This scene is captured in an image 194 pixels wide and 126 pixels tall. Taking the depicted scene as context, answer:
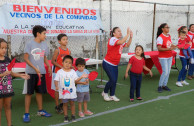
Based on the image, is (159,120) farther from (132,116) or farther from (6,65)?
(6,65)

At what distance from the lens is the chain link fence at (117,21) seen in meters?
9.59

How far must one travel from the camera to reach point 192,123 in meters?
4.27

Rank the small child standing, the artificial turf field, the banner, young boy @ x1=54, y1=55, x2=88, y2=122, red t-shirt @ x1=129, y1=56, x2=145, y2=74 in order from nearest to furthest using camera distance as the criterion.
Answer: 1. young boy @ x1=54, y1=55, x2=88, y2=122
2. the artificial turf field
3. red t-shirt @ x1=129, y1=56, x2=145, y2=74
4. the banner
5. the small child standing

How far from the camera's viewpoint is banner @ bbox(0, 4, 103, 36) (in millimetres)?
6617

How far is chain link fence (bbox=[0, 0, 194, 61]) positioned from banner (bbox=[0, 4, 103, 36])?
0.84 m

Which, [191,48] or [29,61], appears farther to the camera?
[191,48]

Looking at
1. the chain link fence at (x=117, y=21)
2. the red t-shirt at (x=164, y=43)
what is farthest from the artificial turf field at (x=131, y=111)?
the chain link fence at (x=117, y=21)

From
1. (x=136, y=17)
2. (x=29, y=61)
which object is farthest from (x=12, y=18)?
(x=136, y=17)

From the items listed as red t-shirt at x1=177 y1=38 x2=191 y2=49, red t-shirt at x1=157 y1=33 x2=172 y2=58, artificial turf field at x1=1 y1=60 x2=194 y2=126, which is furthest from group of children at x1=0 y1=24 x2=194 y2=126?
red t-shirt at x1=177 y1=38 x2=191 y2=49

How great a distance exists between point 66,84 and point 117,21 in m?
7.40

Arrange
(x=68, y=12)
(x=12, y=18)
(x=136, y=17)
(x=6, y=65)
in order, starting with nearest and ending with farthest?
(x=6, y=65) → (x=12, y=18) → (x=68, y=12) → (x=136, y=17)

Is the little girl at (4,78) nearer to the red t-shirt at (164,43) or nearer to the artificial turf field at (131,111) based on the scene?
the artificial turf field at (131,111)

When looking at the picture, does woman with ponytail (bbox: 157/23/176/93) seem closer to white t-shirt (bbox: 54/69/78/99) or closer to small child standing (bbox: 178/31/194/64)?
small child standing (bbox: 178/31/194/64)

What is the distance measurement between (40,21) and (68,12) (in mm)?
1038
